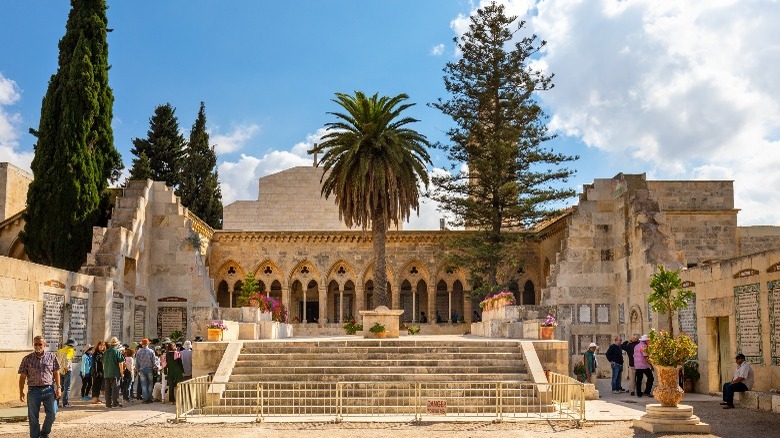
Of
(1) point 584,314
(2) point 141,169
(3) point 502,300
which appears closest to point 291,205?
(2) point 141,169

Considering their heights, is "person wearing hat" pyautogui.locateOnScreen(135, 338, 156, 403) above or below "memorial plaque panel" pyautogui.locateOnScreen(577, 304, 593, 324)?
below

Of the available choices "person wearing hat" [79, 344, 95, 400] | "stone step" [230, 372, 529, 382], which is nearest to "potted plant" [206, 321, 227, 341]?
"stone step" [230, 372, 529, 382]

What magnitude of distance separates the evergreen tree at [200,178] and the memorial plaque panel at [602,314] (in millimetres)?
22918

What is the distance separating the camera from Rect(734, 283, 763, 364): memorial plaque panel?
15719mm

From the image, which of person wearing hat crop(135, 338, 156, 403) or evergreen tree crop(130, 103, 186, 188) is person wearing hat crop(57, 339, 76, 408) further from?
evergreen tree crop(130, 103, 186, 188)

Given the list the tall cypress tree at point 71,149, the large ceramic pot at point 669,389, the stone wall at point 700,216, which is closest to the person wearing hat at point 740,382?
the large ceramic pot at point 669,389

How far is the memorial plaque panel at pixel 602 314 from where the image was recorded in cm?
2495

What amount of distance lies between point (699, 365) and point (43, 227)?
63.7ft

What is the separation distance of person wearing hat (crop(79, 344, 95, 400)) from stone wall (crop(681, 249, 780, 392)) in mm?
13565

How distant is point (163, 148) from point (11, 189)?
10418mm

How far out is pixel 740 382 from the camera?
15078 mm

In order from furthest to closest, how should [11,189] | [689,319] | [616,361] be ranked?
[11,189]
[616,361]
[689,319]

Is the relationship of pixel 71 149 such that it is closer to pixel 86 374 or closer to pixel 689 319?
pixel 86 374

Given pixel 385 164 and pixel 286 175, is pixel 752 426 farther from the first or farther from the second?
pixel 286 175
